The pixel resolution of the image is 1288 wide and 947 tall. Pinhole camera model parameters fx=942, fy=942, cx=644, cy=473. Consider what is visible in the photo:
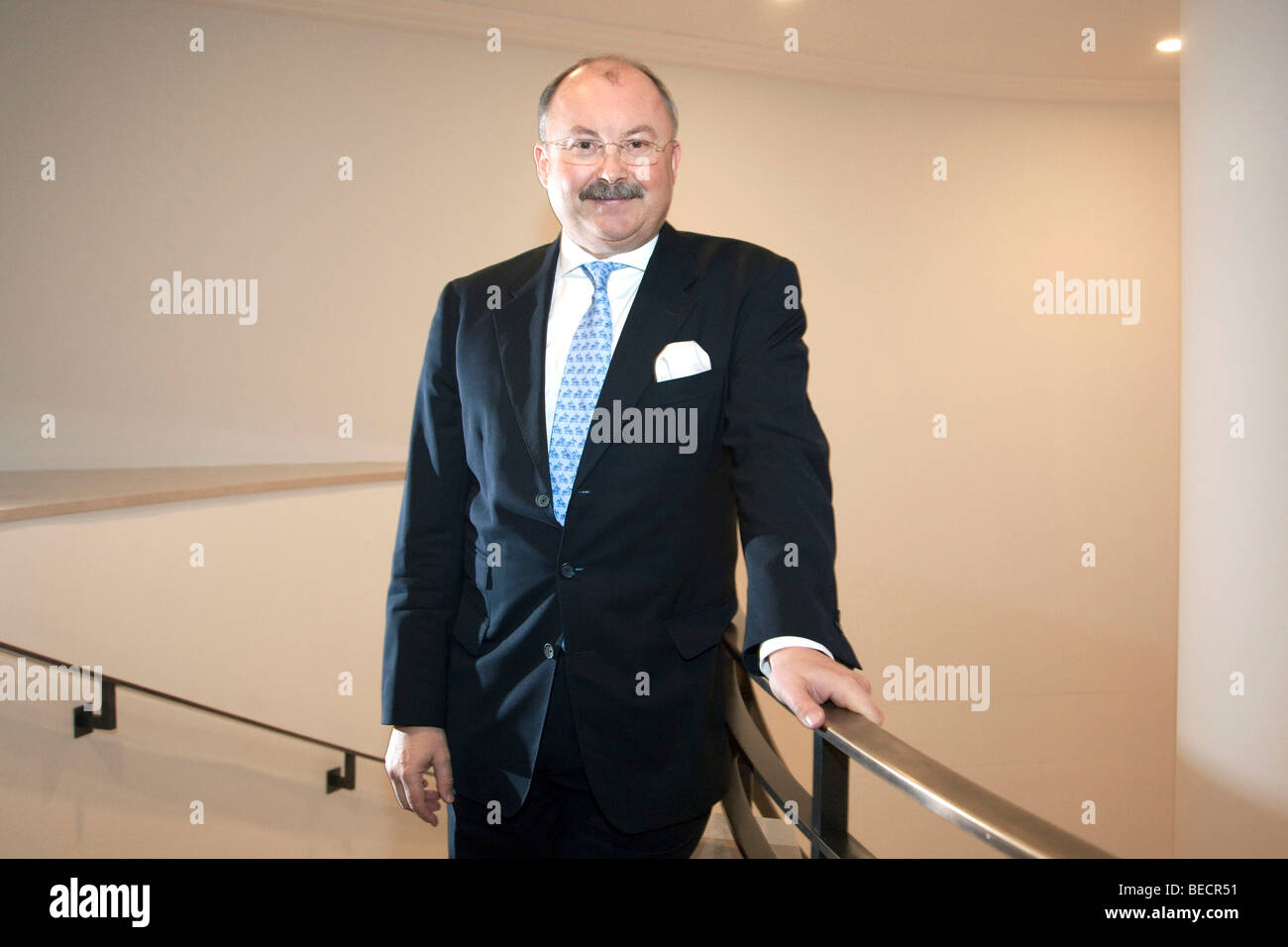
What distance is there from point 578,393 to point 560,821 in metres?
0.63

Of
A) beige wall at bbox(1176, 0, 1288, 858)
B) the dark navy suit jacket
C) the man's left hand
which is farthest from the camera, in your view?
beige wall at bbox(1176, 0, 1288, 858)

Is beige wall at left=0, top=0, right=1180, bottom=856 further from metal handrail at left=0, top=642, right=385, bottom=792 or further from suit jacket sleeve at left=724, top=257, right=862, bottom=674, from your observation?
suit jacket sleeve at left=724, top=257, right=862, bottom=674

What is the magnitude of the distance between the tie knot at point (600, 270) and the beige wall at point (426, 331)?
7.35 feet

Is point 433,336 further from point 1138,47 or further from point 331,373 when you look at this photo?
point 1138,47

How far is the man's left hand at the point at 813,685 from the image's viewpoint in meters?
1.01

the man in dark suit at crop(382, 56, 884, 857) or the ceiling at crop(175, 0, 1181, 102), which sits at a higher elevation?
the ceiling at crop(175, 0, 1181, 102)

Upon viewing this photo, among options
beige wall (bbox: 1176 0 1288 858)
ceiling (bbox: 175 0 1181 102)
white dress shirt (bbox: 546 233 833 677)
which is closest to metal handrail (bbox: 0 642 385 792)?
white dress shirt (bbox: 546 233 833 677)

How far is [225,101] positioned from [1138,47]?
16.8 ft

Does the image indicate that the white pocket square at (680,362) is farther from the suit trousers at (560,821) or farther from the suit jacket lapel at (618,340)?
the suit trousers at (560,821)

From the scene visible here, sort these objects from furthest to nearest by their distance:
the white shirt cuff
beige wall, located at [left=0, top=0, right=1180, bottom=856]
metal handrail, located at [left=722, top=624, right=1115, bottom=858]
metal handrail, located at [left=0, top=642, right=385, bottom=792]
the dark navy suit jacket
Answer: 1. beige wall, located at [left=0, top=0, right=1180, bottom=856]
2. metal handrail, located at [left=0, top=642, right=385, bottom=792]
3. the dark navy suit jacket
4. the white shirt cuff
5. metal handrail, located at [left=722, top=624, right=1115, bottom=858]

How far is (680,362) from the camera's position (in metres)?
1.36

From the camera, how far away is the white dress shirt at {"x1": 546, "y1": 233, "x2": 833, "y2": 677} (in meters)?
1.45

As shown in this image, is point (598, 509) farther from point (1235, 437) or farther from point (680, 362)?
point (1235, 437)
